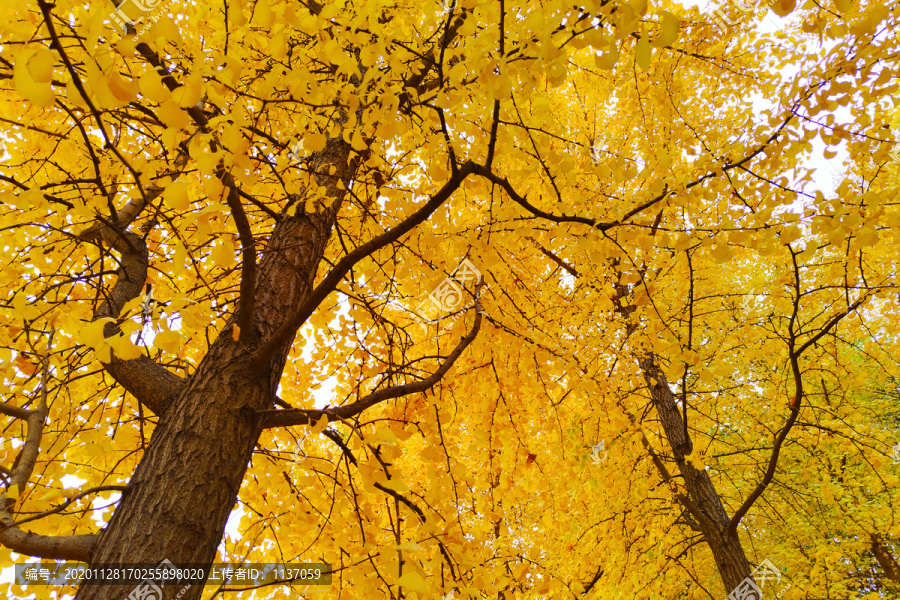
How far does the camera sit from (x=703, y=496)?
177 inches

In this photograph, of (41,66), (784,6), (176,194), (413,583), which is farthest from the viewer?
(784,6)

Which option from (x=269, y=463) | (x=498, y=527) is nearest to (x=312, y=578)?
(x=269, y=463)

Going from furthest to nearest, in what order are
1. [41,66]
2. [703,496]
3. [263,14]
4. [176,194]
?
[703,496] → [263,14] → [176,194] → [41,66]

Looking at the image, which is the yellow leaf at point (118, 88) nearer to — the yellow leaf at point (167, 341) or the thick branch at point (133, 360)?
the yellow leaf at point (167, 341)

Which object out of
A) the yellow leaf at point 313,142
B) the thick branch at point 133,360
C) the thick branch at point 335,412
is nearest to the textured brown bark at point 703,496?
the thick branch at point 335,412

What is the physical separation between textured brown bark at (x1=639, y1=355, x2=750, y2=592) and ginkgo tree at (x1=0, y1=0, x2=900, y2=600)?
3 cm

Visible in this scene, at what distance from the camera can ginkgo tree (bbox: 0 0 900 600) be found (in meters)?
1.49

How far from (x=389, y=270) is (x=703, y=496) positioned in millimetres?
3663

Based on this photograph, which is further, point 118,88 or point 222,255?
point 222,255

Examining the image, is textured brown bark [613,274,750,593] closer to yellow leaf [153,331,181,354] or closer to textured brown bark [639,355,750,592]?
textured brown bark [639,355,750,592]

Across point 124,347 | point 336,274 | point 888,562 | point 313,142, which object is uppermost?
point 888,562

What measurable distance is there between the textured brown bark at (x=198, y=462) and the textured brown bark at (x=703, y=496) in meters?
3.44

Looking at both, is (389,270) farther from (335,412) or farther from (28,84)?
(28,84)

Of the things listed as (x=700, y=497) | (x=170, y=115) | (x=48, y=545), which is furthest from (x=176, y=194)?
(x=700, y=497)
